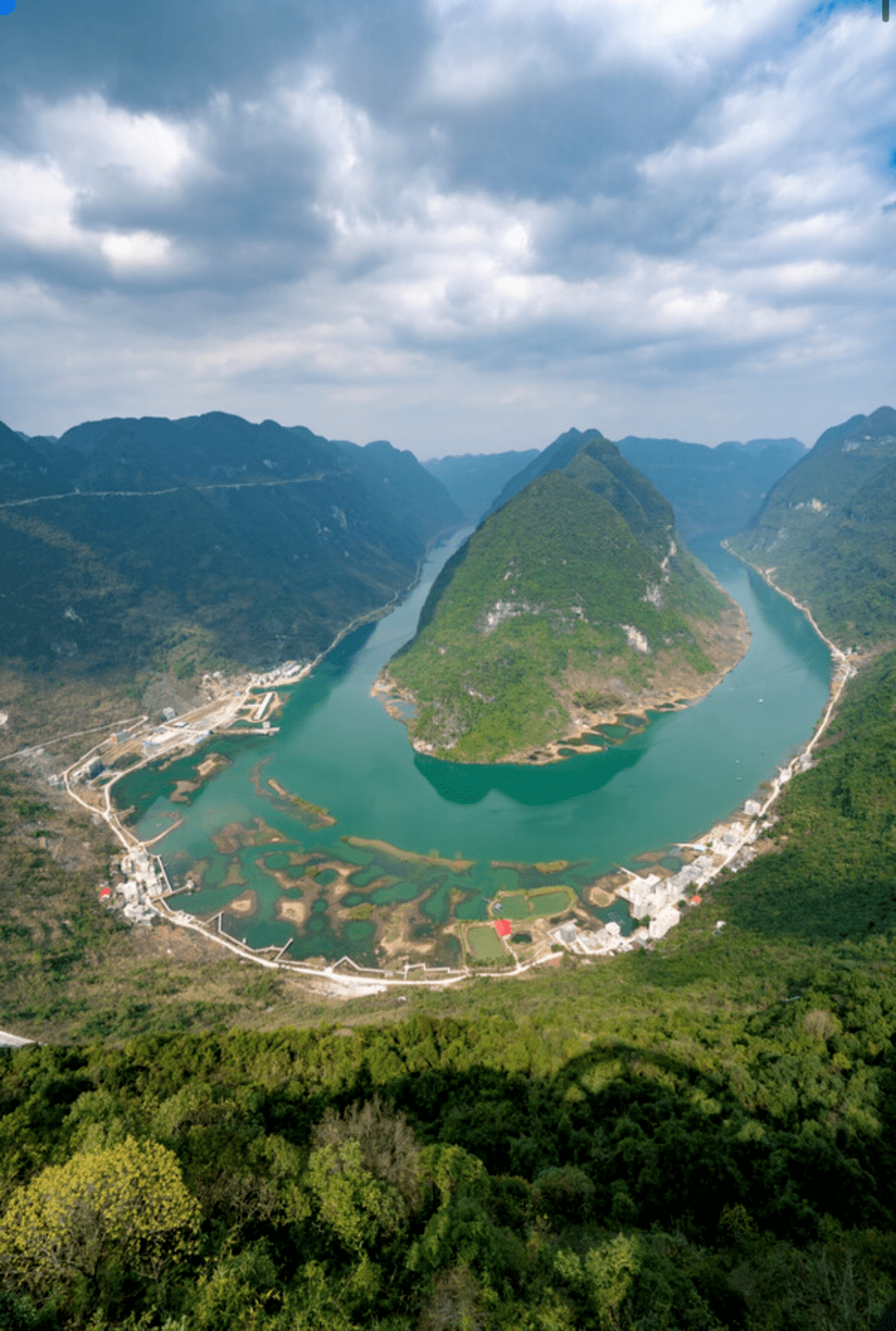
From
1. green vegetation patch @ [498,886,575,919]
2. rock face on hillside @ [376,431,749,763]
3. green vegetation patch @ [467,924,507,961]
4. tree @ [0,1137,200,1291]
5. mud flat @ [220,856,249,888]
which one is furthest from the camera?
rock face on hillside @ [376,431,749,763]

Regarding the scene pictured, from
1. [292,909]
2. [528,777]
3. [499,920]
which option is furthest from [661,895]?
[292,909]

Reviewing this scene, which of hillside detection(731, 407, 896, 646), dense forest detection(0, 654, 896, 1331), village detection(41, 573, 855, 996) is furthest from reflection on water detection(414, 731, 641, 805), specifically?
hillside detection(731, 407, 896, 646)

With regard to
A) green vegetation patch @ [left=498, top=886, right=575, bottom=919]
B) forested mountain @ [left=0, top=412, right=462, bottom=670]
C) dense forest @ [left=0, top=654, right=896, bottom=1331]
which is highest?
forested mountain @ [left=0, top=412, right=462, bottom=670]

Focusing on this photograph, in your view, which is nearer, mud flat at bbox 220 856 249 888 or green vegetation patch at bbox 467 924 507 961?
green vegetation patch at bbox 467 924 507 961

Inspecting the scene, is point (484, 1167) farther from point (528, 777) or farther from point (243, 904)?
point (528, 777)

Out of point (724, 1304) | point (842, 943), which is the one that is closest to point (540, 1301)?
point (724, 1304)

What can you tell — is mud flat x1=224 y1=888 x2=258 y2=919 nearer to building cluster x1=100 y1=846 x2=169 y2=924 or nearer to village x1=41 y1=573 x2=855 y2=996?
village x1=41 y1=573 x2=855 y2=996
